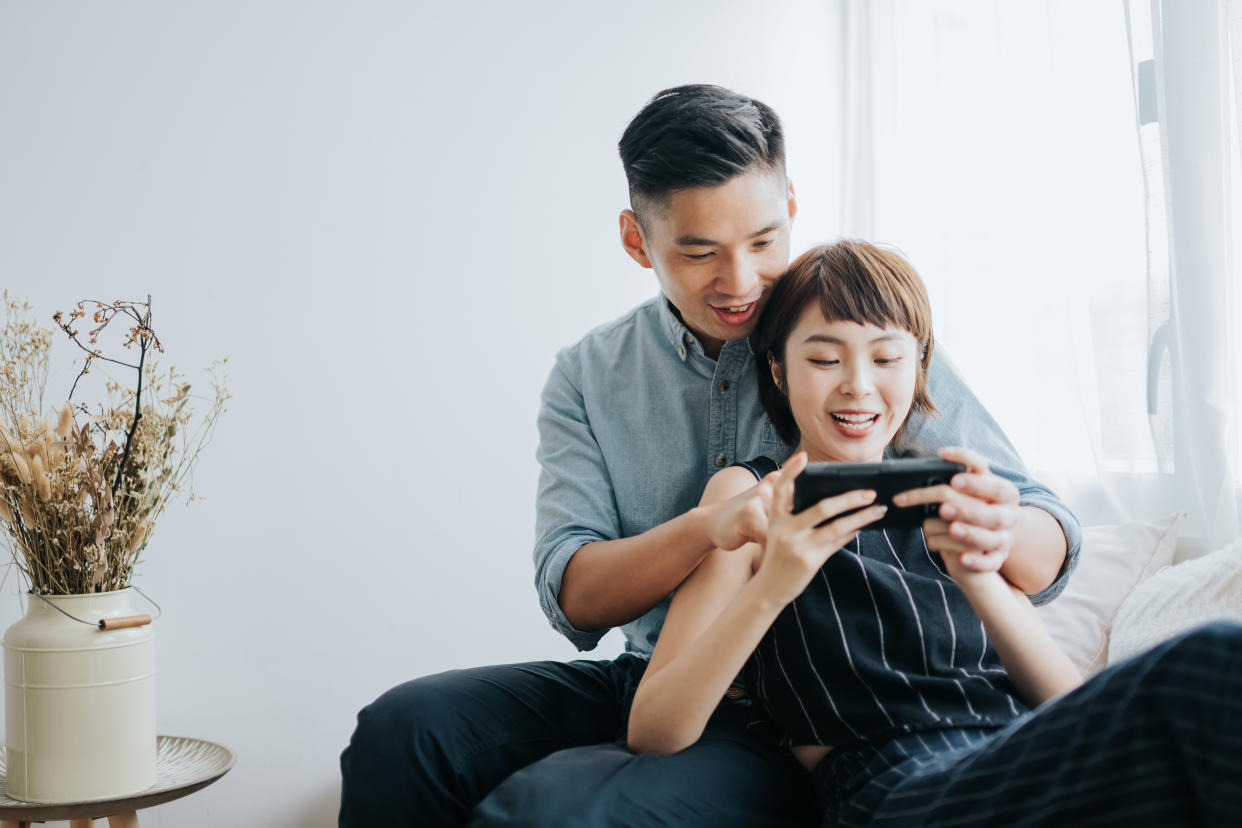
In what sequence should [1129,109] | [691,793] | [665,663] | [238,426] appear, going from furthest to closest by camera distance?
[238,426], [1129,109], [665,663], [691,793]

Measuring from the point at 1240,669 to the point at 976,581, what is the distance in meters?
0.40

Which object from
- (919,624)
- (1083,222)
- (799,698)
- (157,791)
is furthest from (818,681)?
(1083,222)

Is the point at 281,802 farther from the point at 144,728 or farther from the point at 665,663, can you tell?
the point at 665,663

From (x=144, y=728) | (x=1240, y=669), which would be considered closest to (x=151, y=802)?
(x=144, y=728)

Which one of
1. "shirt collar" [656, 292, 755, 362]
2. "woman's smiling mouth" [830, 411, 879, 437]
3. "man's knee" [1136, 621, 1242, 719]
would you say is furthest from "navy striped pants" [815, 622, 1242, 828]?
"shirt collar" [656, 292, 755, 362]

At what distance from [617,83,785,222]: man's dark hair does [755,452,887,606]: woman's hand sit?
1.72 ft

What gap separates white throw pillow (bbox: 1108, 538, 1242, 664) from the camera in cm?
146

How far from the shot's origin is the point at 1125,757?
0.83m

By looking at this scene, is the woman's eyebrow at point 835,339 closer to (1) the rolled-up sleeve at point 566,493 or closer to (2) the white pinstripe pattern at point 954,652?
(2) the white pinstripe pattern at point 954,652

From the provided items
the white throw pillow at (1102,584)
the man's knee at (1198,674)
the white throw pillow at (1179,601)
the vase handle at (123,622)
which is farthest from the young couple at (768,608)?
the vase handle at (123,622)

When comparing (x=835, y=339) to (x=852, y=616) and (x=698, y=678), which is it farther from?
(x=698, y=678)

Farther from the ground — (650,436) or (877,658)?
(650,436)

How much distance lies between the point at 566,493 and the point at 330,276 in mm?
879

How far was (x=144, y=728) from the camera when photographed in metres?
1.66
